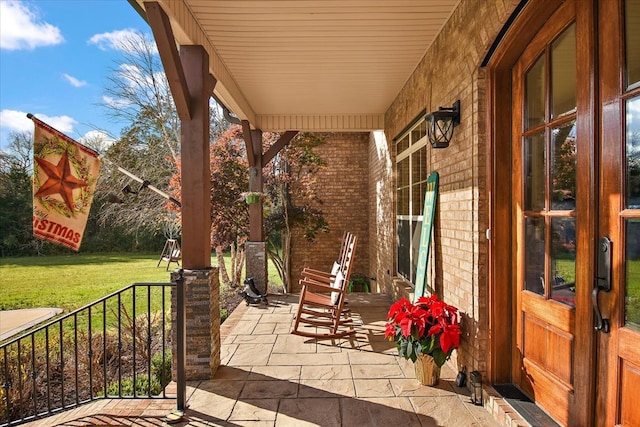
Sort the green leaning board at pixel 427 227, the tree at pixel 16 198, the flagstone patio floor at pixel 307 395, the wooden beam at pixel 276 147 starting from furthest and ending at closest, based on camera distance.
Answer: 1. the tree at pixel 16 198
2. the wooden beam at pixel 276 147
3. the green leaning board at pixel 427 227
4. the flagstone patio floor at pixel 307 395

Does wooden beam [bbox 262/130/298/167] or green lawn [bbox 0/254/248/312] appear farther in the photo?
green lawn [bbox 0/254/248/312]

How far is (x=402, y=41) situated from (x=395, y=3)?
2.16ft

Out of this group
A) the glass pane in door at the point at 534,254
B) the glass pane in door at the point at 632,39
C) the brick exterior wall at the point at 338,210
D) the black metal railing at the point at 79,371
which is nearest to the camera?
the glass pane in door at the point at 632,39

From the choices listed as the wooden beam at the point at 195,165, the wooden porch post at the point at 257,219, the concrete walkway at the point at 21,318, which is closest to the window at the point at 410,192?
the wooden porch post at the point at 257,219

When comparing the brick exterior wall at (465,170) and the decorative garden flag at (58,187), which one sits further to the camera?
the brick exterior wall at (465,170)

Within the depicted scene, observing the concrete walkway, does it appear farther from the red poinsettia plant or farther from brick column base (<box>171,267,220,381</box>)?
the red poinsettia plant

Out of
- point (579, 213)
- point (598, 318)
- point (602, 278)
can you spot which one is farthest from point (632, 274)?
point (579, 213)

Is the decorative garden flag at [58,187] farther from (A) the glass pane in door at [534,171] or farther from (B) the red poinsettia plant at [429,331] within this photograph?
(A) the glass pane in door at [534,171]

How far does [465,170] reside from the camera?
2.59 meters

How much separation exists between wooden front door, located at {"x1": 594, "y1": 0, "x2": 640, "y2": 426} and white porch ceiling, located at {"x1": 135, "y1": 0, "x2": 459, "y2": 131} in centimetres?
151

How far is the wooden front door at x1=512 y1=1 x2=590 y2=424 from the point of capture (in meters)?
1.80

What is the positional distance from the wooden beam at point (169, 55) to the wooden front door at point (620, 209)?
7.81 ft

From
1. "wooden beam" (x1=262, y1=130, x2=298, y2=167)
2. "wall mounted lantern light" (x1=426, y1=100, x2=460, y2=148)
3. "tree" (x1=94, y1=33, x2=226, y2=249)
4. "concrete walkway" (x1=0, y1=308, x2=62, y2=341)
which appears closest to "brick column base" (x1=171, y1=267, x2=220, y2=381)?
"wall mounted lantern light" (x1=426, y1=100, x2=460, y2=148)

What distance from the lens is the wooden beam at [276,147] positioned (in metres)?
6.01
